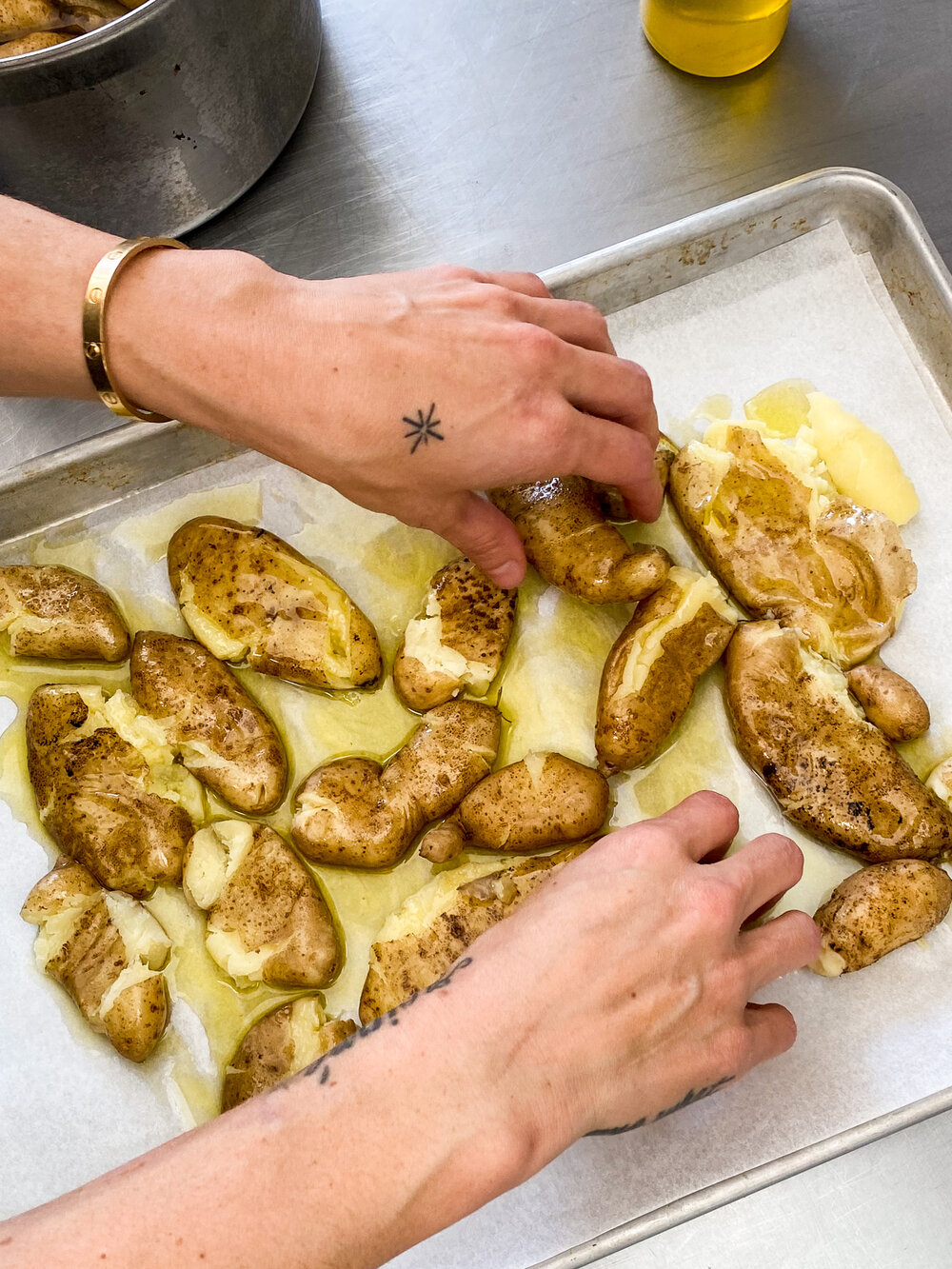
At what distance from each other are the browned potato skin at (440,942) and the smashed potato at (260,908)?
69 mm

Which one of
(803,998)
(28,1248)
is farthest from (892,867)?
(28,1248)

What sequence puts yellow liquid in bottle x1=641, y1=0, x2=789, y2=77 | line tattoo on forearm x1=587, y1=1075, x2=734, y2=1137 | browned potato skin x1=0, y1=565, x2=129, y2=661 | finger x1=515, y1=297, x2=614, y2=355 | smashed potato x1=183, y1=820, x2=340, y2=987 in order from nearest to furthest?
line tattoo on forearm x1=587, y1=1075, x2=734, y2=1137 < finger x1=515, y1=297, x2=614, y2=355 < smashed potato x1=183, y1=820, x2=340, y2=987 < browned potato skin x1=0, y1=565, x2=129, y2=661 < yellow liquid in bottle x1=641, y1=0, x2=789, y2=77

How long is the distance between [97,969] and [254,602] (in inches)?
19.8

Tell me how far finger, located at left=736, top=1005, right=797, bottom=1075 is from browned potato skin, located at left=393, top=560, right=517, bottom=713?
1.71 ft

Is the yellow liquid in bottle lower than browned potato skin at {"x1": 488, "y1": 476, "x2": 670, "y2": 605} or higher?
higher

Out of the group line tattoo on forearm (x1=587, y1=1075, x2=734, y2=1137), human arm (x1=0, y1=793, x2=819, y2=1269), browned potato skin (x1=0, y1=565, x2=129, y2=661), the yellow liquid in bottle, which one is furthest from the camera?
the yellow liquid in bottle

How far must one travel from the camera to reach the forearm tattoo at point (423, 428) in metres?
1.05

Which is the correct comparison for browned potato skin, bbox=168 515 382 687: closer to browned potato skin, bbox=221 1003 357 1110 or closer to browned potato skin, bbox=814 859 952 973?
browned potato skin, bbox=221 1003 357 1110

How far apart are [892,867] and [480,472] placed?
71 cm

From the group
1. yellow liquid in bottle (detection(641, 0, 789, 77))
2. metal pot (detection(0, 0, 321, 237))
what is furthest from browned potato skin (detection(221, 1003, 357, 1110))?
yellow liquid in bottle (detection(641, 0, 789, 77))

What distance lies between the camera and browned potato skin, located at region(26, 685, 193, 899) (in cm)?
130

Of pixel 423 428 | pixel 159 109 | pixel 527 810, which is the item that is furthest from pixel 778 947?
pixel 159 109

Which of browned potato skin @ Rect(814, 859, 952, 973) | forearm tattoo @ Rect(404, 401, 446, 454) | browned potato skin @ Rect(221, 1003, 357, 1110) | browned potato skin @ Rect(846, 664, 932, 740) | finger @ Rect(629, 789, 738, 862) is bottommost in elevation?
browned potato skin @ Rect(814, 859, 952, 973)

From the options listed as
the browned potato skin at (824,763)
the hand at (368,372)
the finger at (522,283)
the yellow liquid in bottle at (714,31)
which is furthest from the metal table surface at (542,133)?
the browned potato skin at (824,763)
